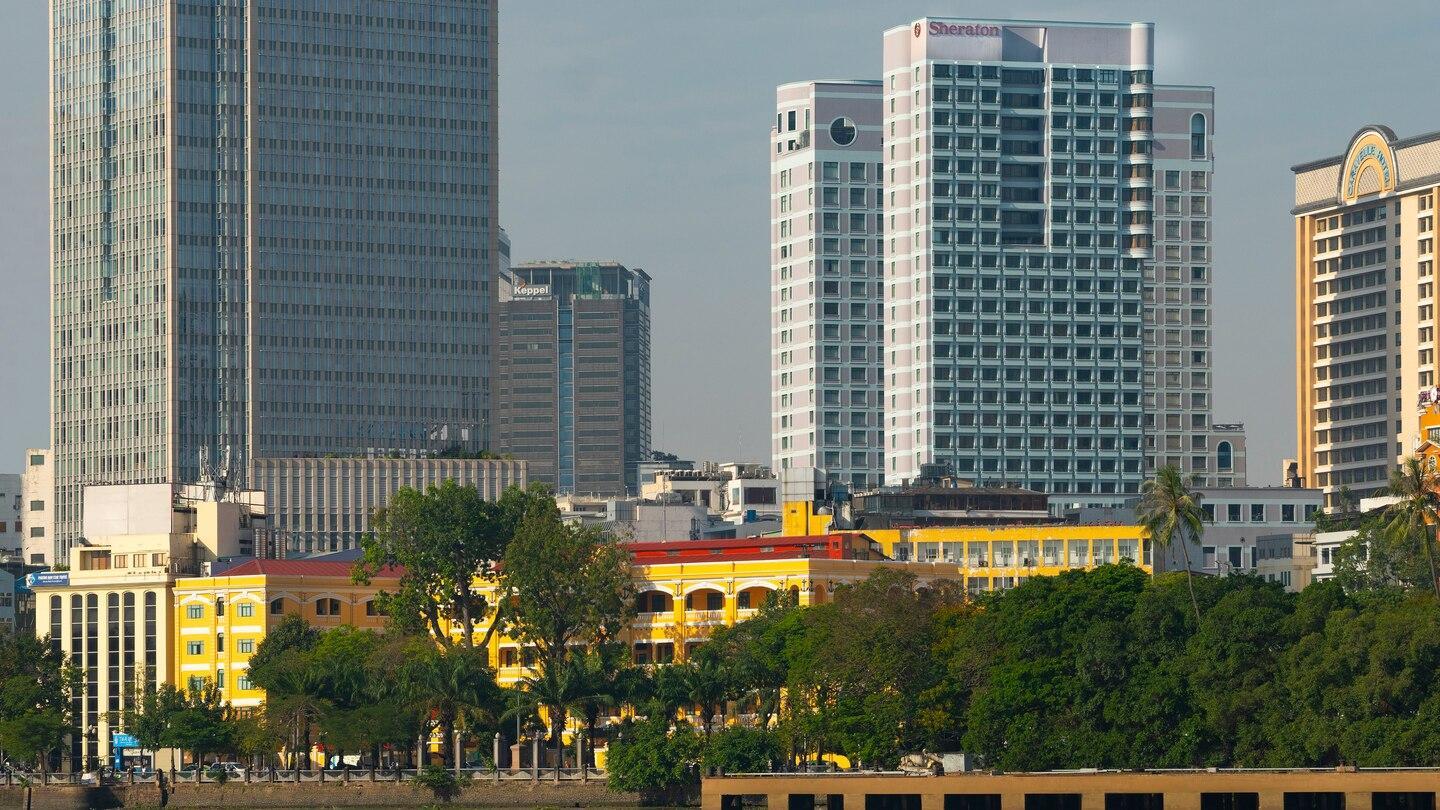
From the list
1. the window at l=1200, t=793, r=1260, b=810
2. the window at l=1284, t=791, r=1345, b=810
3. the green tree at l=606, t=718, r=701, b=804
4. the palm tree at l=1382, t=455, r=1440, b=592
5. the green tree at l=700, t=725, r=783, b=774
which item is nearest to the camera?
the window at l=1284, t=791, r=1345, b=810

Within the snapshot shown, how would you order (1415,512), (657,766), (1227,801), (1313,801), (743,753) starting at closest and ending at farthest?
(1313,801) < (1227,801) < (1415,512) < (743,753) < (657,766)

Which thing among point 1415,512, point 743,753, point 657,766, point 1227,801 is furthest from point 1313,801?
point 657,766

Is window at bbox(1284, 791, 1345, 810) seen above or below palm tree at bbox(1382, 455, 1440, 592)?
below

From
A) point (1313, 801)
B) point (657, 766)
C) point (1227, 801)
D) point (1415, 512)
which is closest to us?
point (1313, 801)

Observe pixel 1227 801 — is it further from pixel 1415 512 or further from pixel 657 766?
pixel 657 766

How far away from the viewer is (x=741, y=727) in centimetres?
19525

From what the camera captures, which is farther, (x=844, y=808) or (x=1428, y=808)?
(x=844, y=808)

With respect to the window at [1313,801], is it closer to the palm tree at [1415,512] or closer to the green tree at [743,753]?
the palm tree at [1415,512]

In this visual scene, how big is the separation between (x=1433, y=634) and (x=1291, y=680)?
8.66m

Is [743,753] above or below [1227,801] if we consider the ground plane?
above

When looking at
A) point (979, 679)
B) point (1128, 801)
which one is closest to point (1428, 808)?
point (1128, 801)

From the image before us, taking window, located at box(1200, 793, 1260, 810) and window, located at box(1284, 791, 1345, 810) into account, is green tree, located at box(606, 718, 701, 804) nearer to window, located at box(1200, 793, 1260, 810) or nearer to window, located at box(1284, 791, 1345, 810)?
window, located at box(1200, 793, 1260, 810)

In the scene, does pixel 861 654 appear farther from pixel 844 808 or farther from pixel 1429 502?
pixel 1429 502

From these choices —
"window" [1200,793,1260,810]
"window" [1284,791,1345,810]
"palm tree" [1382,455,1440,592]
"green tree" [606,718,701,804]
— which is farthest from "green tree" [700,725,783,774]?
"palm tree" [1382,455,1440,592]
